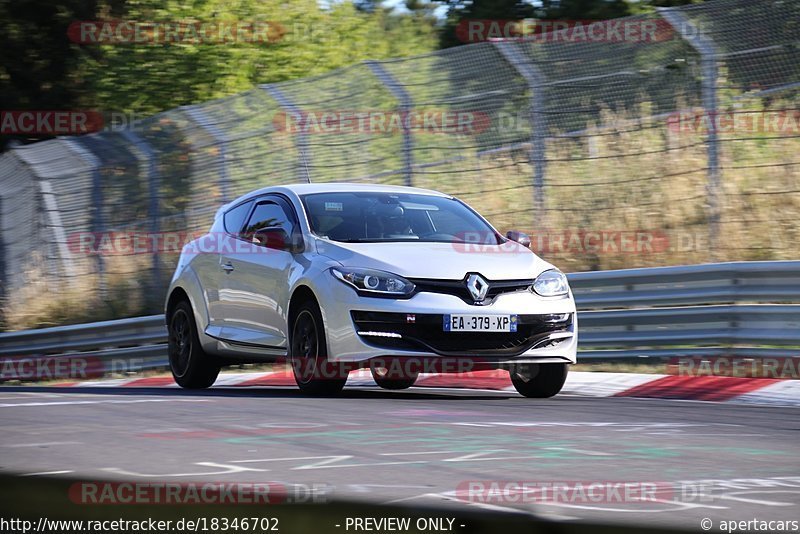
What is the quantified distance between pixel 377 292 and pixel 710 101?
4.41m

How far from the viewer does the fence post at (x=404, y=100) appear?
13.8m

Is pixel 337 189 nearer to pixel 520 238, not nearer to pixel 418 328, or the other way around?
pixel 520 238

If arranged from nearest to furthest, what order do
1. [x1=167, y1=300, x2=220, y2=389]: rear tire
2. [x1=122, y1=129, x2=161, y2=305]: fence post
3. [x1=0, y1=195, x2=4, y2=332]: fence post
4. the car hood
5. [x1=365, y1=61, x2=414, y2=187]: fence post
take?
1. the car hood
2. [x1=167, y1=300, x2=220, y2=389]: rear tire
3. [x1=365, y1=61, x2=414, y2=187]: fence post
4. [x1=122, y1=129, x2=161, y2=305]: fence post
5. [x1=0, y1=195, x2=4, y2=332]: fence post

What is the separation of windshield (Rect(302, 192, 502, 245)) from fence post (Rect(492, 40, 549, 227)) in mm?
2925

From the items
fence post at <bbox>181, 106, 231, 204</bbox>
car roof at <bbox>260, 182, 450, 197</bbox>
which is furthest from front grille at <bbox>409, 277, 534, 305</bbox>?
fence post at <bbox>181, 106, 231, 204</bbox>

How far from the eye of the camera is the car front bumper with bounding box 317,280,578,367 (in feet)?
28.7

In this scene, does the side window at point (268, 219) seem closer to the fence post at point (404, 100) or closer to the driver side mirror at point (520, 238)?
the driver side mirror at point (520, 238)

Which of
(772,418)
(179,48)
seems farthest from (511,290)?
(179,48)

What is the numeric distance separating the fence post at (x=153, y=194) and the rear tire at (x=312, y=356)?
822cm

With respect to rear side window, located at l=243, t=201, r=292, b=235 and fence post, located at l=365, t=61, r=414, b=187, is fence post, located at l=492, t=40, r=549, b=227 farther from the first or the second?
rear side window, located at l=243, t=201, r=292, b=235

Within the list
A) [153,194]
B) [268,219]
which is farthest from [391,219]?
[153,194]

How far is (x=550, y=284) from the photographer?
30.3ft

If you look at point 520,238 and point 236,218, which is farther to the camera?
point 236,218

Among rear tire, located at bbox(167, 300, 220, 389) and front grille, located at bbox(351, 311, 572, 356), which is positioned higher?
front grille, located at bbox(351, 311, 572, 356)
